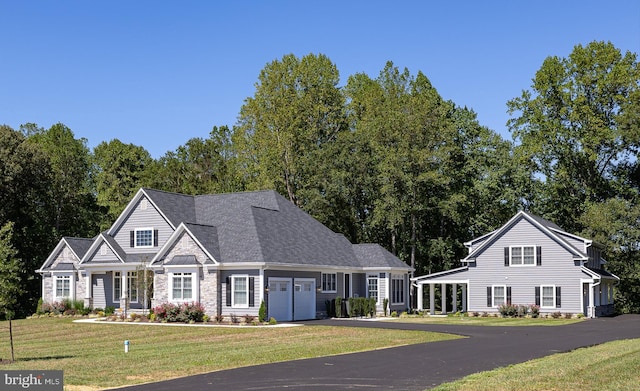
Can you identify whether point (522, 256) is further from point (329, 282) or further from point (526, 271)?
point (329, 282)

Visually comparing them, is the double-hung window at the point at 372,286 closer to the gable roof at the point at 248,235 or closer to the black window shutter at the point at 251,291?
the gable roof at the point at 248,235

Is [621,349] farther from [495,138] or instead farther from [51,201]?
[51,201]

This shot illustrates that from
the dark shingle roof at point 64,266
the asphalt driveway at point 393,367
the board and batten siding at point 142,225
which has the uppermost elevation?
the board and batten siding at point 142,225

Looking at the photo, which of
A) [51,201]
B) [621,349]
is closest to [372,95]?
[51,201]

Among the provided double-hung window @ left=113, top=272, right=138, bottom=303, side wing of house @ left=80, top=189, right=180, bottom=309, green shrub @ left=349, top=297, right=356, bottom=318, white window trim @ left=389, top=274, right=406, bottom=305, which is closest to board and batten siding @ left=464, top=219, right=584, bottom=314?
white window trim @ left=389, top=274, right=406, bottom=305

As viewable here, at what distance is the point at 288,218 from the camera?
52406mm

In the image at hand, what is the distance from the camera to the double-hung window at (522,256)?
5619cm

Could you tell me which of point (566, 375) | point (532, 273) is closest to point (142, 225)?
point (532, 273)

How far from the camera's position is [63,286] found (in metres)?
A: 56.0

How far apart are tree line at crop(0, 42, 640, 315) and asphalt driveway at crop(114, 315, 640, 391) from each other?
109 ft

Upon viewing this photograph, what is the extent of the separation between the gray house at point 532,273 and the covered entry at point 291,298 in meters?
14.1

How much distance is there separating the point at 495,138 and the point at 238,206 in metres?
28.9

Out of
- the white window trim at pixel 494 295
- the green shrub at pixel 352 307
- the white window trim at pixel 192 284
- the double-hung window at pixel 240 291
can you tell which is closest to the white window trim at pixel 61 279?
the white window trim at pixel 192 284
